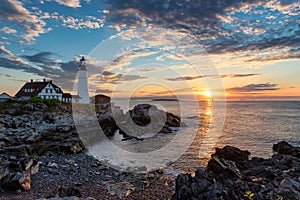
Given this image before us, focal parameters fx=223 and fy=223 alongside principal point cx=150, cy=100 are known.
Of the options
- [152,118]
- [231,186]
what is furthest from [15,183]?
[152,118]

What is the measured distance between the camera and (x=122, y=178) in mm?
12531

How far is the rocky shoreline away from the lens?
815cm

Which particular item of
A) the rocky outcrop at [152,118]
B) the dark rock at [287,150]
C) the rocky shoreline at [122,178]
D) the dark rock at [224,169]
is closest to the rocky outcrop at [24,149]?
the rocky shoreline at [122,178]

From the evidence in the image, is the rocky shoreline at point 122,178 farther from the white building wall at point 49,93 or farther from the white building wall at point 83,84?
the white building wall at point 49,93

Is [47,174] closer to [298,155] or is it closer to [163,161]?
[163,161]

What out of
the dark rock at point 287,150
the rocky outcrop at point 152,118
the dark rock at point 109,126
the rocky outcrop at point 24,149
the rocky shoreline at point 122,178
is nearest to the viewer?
the rocky shoreline at point 122,178

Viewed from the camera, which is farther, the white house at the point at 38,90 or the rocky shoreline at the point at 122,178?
the white house at the point at 38,90

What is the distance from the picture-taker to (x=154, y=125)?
36469mm

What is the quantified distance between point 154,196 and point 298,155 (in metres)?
13.8

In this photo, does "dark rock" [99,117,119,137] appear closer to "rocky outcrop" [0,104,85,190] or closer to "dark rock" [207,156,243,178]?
"rocky outcrop" [0,104,85,190]

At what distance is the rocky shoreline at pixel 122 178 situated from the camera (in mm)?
8148

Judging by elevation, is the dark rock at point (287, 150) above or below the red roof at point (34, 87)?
below

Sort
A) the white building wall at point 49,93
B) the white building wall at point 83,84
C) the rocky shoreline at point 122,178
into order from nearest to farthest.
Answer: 1. the rocky shoreline at point 122,178
2. the white building wall at point 83,84
3. the white building wall at point 49,93

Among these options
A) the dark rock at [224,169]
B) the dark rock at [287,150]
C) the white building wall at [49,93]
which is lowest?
the dark rock at [287,150]
